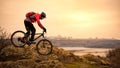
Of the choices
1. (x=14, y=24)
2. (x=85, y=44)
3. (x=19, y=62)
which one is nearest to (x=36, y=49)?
(x=19, y=62)

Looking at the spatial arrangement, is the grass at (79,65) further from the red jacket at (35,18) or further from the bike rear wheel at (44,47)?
the red jacket at (35,18)

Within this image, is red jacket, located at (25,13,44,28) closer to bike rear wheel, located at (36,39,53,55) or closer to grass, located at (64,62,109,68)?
bike rear wheel, located at (36,39,53,55)

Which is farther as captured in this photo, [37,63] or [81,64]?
[81,64]

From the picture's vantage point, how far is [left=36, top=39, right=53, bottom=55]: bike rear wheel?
797 centimetres

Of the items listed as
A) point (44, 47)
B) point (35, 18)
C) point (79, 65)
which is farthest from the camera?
point (44, 47)

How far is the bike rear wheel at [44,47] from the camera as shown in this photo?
26.2 feet

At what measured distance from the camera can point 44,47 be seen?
8.07 m

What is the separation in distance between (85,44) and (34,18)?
8130 millimetres

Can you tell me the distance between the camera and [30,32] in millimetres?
7773

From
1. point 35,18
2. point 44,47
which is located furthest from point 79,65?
point 35,18

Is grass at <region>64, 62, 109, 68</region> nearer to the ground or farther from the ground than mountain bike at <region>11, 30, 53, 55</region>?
nearer to the ground

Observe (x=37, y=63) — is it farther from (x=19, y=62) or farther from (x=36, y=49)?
(x=36, y=49)

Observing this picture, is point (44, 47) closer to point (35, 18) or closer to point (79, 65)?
point (35, 18)

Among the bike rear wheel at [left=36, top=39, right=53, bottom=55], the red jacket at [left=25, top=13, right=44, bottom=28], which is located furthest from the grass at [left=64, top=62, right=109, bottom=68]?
the red jacket at [left=25, top=13, right=44, bottom=28]
